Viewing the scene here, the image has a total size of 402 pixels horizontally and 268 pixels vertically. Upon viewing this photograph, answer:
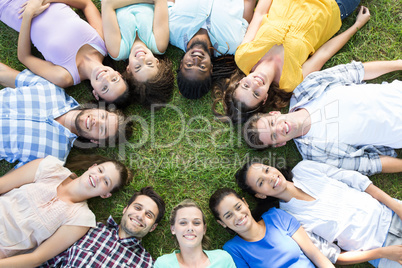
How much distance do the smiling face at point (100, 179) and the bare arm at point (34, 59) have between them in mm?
1112

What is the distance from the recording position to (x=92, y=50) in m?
3.58

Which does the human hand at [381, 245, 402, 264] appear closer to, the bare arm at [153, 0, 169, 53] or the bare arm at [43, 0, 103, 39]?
the bare arm at [153, 0, 169, 53]

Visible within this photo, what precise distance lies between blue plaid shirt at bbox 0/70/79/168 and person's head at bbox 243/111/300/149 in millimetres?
2131

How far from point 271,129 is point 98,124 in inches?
77.6

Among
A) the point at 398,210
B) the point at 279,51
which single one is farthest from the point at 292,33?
the point at 398,210

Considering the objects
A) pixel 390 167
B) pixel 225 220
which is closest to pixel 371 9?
pixel 390 167

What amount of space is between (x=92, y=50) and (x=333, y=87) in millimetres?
2913

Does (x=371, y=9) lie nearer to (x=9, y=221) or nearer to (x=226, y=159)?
(x=226, y=159)

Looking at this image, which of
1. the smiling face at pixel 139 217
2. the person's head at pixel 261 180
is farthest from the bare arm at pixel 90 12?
the person's head at pixel 261 180

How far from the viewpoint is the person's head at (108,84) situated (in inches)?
133

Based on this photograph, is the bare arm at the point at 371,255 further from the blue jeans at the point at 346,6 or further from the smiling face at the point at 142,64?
the smiling face at the point at 142,64

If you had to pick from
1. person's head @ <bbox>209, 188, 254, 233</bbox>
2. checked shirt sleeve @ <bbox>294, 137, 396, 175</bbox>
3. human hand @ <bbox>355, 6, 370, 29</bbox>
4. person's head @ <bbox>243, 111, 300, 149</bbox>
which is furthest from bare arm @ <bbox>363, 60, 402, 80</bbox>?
person's head @ <bbox>209, 188, 254, 233</bbox>

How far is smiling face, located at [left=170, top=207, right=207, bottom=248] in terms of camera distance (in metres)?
3.11

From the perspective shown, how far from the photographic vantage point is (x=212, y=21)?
138 inches
